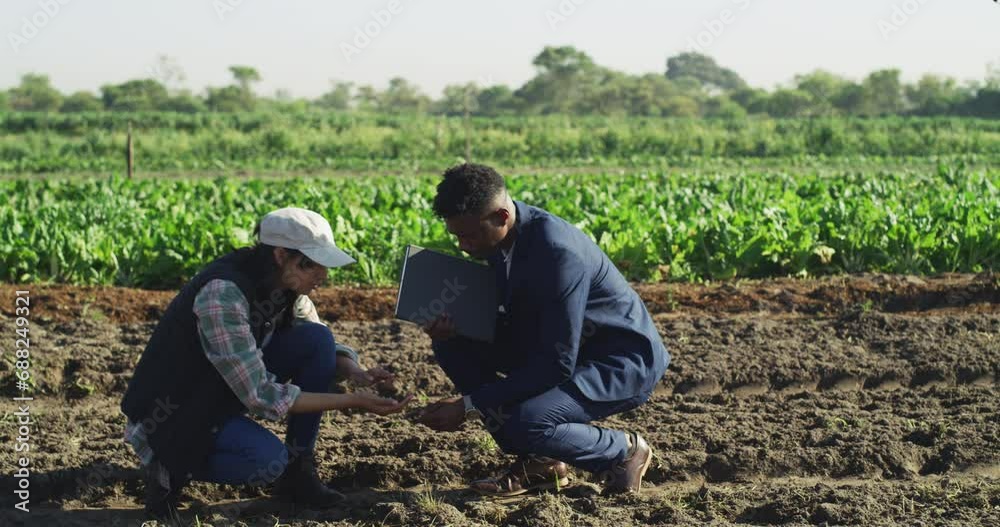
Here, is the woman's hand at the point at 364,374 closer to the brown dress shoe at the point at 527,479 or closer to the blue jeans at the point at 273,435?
the blue jeans at the point at 273,435

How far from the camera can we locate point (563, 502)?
447cm

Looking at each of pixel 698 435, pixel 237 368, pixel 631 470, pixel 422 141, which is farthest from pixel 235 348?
pixel 422 141

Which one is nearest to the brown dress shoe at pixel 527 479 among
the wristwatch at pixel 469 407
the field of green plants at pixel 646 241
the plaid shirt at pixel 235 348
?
the wristwatch at pixel 469 407

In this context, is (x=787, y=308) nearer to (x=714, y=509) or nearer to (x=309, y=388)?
(x=714, y=509)

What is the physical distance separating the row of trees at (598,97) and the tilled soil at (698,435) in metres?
54.9

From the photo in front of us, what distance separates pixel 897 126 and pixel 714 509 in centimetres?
4053

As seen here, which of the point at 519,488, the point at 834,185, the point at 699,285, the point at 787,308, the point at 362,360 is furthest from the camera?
the point at 834,185

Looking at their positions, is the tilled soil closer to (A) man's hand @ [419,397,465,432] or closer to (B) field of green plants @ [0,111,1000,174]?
(A) man's hand @ [419,397,465,432]

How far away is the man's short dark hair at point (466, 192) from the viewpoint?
392 cm

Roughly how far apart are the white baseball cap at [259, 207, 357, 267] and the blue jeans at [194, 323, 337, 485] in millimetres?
554

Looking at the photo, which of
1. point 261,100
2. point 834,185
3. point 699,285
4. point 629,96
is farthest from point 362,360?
point 629,96

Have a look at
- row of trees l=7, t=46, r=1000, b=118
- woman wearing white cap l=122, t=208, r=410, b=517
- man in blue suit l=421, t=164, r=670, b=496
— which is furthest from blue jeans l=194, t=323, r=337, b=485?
row of trees l=7, t=46, r=1000, b=118

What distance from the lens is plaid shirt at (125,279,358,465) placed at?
12.4ft

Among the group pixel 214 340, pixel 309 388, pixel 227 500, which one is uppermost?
pixel 214 340
